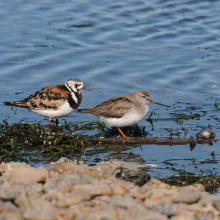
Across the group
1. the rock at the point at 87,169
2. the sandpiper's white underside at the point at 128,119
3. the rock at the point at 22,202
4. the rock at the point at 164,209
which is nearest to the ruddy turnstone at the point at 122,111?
the sandpiper's white underside at the point at 128,119

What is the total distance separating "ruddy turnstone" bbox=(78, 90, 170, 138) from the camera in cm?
950

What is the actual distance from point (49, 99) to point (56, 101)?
0.18 meters

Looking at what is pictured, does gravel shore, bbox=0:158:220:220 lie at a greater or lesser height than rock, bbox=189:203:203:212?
greater

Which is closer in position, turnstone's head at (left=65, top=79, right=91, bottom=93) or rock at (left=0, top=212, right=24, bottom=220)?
rock at (left=0, top=212, right=24, bottom=220)

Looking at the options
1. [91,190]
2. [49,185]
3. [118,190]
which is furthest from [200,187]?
[49,185]

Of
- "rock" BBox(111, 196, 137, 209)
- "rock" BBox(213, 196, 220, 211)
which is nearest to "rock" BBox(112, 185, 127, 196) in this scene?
"rock" BBox(111, 196, 137, 209)

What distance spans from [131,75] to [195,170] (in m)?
6.86

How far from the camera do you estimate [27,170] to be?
19.7 ft

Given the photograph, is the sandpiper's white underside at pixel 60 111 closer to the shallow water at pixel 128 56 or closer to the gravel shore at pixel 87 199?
the shallow water at pixel 128 56

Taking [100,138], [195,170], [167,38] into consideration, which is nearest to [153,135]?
[100,138]

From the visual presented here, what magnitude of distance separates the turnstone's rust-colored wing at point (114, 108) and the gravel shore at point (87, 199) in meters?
3.31

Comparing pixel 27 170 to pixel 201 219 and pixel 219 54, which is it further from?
pixel 219 54

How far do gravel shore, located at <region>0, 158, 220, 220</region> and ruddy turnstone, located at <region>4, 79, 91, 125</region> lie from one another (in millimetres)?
3733

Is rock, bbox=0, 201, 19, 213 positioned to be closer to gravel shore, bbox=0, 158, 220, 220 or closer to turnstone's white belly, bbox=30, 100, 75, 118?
gravel shore, bbox=0, 158, 220, 220
